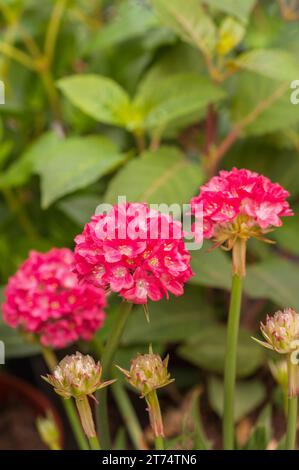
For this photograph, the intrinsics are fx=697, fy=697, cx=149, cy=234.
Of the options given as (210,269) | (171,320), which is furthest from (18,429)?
(210,269)

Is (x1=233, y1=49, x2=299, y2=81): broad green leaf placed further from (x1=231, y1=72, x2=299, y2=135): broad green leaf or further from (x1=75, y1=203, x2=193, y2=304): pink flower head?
(x1=75, y1=203, x2=193, y2=304): pink flower head

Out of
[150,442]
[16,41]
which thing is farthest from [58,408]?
[16,41]

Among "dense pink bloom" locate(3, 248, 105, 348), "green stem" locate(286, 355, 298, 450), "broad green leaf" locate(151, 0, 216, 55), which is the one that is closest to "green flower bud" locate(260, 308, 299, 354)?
"green stem" locate(286, 355, 298, 450)

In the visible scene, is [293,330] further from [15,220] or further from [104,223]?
[15,220]

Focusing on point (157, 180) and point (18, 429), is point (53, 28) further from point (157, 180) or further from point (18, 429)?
point (18, 429)

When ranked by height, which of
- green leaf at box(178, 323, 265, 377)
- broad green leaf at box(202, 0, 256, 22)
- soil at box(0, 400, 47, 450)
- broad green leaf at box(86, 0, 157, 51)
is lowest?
soil at box(0, 400, 47, 450)

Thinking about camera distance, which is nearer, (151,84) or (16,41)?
(151,84)
